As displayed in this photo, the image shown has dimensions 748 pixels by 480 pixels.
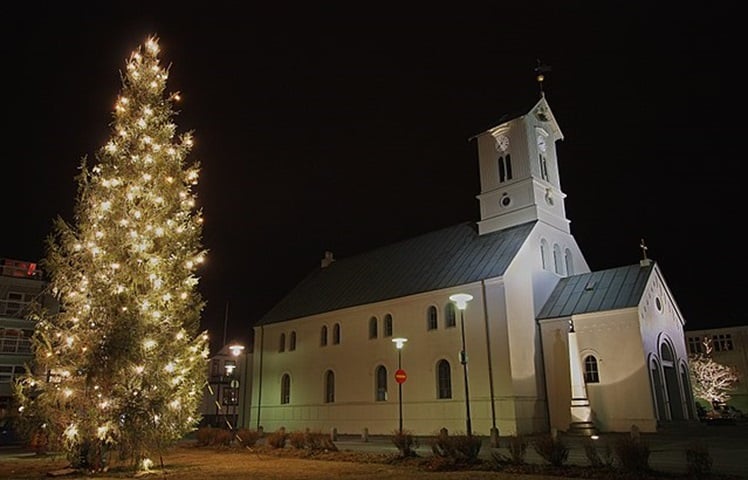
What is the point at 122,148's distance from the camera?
59.3ft

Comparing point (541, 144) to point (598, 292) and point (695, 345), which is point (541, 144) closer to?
point (598, 292)

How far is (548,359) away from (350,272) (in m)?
18.6

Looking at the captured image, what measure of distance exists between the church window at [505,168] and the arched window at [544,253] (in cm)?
505

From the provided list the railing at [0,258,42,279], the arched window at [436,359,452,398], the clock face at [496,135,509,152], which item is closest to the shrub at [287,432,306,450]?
the arched window at [436,359,452,398]

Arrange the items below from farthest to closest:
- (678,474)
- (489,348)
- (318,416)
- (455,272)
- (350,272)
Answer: (350,272), (318,416), (455,272), (489,348), (678,474)

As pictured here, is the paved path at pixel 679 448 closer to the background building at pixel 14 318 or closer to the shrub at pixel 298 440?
the shrub at pixel 298 440

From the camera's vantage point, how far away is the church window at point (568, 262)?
117 ft

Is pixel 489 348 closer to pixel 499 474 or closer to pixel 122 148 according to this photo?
pixel 499 474

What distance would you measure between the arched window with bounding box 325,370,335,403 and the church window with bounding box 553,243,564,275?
55.6 ft

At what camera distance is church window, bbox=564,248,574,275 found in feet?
117

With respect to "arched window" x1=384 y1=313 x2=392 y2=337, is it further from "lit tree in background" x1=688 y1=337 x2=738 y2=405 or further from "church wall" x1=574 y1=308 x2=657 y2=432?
"lit tree in background" x1=688 y1=337 x2=738 y2=405

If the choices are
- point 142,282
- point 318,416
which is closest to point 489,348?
point 318,416

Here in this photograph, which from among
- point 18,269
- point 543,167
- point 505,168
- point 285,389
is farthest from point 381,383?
point 18,269

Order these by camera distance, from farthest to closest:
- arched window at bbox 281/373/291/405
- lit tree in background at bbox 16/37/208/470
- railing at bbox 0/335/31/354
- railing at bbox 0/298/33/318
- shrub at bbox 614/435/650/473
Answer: railing at bbox 0/298/33/318 → railing at bbox 0/335/31/354 → arched window at bbox 281/373/291/405 → lit tree in background at bbox 16/37/208/470 → shrub at bbox 614/435/650/473
